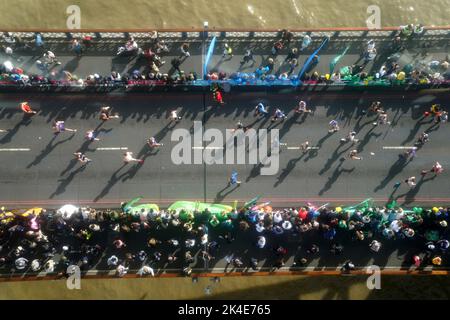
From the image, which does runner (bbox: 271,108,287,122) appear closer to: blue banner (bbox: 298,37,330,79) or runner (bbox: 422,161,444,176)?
blue banner (bbox: 298,37,330,79)

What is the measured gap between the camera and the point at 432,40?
29047mm

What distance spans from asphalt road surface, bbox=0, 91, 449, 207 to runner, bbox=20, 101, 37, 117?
13.4 inches

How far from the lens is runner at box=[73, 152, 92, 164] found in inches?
1099

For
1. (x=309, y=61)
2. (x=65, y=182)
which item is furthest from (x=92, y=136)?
(x=309, y=61)

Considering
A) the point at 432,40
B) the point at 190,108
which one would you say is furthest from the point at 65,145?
the point at 432,40

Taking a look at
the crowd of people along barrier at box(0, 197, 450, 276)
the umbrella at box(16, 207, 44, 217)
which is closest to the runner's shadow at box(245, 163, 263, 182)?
the crowd of people along barrier at box(0, 197, 450, 276)

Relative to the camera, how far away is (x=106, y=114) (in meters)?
28.1

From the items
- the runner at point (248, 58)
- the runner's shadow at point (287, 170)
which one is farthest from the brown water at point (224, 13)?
the runner's shadow at point (287, 170)

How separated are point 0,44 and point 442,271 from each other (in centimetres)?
3347

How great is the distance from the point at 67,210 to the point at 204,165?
30.6 feet

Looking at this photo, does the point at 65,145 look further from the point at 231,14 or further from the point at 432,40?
the point at 432,40

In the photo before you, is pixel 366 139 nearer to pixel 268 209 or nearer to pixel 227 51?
pixel 268 209

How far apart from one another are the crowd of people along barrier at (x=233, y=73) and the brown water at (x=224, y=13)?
278 cm

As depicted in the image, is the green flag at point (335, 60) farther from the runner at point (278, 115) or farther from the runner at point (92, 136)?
the runner at point (92, 136)
